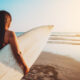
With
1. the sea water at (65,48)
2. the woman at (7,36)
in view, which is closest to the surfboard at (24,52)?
the woman at (7,36)

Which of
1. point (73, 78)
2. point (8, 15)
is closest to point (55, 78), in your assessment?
point (73, 78)

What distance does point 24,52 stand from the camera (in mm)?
2402

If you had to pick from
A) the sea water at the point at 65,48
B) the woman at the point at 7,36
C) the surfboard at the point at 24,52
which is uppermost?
the woman at the point at 7,36

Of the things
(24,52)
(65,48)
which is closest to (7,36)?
(24,52)

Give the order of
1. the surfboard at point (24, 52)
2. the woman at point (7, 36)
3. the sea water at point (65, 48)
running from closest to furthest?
the woman at point (7, 36) → the surfboard at point (24, 52) → the sea water at point (65, 48)

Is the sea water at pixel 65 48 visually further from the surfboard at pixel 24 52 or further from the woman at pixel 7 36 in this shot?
the woman at pixel 7 36

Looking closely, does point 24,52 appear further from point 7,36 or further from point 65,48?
point 65,48

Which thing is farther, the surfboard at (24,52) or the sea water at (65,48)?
the sea water at (65,48)

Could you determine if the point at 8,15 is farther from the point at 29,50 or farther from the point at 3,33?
the point at 29,50

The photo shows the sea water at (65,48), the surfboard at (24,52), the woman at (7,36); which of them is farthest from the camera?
the sea water at (65,48)

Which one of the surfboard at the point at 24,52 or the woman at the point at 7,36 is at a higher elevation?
the woman at the point at 7,36

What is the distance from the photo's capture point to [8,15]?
179 centimetres

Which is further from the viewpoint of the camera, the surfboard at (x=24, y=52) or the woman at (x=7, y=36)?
the surfboard at (x=24, y=52)

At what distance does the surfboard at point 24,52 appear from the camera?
6.50 feet
